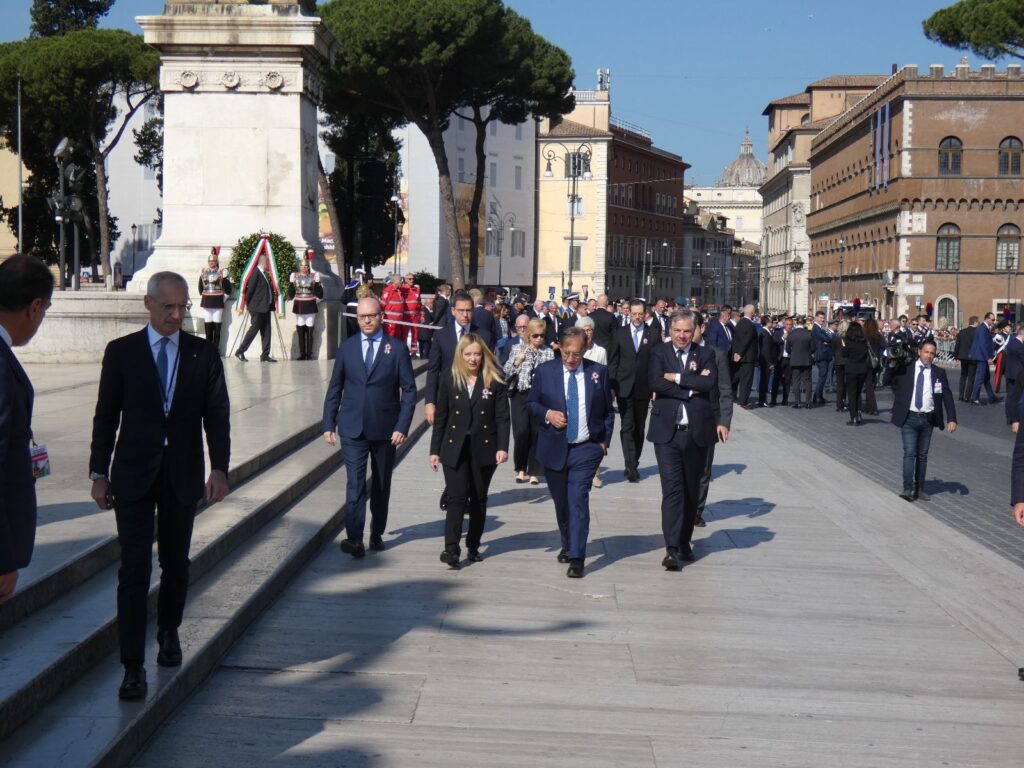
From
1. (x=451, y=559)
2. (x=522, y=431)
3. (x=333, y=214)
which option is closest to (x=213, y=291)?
(x=522, y=431)

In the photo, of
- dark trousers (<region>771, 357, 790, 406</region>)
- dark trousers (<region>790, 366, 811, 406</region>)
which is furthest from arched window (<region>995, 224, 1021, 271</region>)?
dark trousers (<region>790, 366, 811, 406</region>)

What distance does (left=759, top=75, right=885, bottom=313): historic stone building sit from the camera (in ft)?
385

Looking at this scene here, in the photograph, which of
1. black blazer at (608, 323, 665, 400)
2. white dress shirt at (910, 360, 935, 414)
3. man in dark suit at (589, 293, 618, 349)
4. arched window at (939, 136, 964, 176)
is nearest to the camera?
white dress shirt at (910, 360, 935, 414)

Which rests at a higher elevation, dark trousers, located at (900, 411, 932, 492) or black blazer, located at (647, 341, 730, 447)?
black blazer, located at (647, 341, 730, 447)

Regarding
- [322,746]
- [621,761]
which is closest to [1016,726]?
[621,761]

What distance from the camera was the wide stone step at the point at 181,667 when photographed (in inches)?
181

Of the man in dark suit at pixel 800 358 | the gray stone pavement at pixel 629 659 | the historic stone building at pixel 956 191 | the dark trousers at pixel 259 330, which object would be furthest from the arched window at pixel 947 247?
the gray stone pavement at pixel 629 659

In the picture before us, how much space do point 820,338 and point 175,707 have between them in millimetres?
21720

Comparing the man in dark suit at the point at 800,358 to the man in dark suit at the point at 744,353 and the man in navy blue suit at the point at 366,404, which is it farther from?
the man in navy blue suit at the point at 366,404

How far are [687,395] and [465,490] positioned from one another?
161 centimetres

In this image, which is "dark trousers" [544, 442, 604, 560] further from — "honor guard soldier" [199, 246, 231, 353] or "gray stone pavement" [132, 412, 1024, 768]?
"honor guard soldier" [199, 246, 231, 353]

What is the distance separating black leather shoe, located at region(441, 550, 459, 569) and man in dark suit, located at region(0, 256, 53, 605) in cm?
486

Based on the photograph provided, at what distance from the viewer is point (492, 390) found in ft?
28.8

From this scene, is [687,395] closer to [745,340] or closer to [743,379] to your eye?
[745,340]
